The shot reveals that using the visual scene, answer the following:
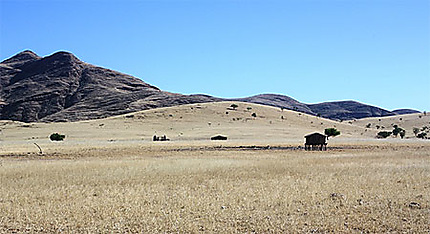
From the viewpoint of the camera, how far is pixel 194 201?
13.9 metres

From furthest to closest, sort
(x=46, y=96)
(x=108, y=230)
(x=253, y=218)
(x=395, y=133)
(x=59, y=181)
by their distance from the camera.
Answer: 1. (x=46, y=96)
2. (x=395, y=133)
3. (x=59, y=181)
4. (x=253, y=218)
5. (x=108, y=230)

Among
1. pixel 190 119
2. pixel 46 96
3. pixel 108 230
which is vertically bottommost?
pixel 108 230

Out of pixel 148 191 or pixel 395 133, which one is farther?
pixel 395 133

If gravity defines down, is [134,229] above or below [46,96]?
below

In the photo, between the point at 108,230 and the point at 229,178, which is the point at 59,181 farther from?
the point at 108,230

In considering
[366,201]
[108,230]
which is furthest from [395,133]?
[108,230]

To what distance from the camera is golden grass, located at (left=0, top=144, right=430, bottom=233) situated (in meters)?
11.0

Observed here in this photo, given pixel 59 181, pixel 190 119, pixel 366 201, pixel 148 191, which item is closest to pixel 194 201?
pixel 148 191

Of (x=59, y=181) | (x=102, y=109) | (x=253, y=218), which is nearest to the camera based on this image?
(x=253, y=218)

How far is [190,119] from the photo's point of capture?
106000 millimetres

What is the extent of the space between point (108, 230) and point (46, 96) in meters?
195

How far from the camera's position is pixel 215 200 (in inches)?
552

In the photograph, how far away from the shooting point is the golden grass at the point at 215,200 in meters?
11.0

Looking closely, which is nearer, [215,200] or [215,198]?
[215,200]
